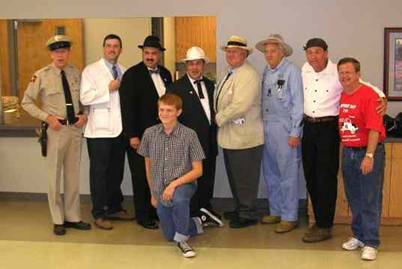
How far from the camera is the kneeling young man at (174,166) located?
410 cm

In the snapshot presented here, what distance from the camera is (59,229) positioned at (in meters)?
4.62

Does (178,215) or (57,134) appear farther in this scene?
(57,134)

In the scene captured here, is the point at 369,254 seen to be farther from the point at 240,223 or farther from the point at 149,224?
the point at 149,224

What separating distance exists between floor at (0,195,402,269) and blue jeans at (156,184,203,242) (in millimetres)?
127

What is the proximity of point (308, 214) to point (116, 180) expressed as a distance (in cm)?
162

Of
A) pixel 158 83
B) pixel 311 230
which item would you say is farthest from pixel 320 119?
pixel 158 83

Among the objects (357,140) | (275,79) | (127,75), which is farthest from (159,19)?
(357,140)

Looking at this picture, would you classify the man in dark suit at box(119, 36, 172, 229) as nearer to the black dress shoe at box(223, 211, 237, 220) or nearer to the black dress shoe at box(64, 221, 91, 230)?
the black dress shoe at box(64, 221, 91, 230)

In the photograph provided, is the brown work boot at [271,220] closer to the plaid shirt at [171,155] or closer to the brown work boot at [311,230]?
the brown work boot at [311,230]

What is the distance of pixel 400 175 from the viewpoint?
15.4ft

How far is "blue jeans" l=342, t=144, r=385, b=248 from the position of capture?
12.8 ft

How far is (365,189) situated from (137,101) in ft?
6.07

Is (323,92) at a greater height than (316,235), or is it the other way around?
(323,92)

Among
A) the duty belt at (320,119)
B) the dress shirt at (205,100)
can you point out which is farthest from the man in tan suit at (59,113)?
the duty belt at (320,119)
